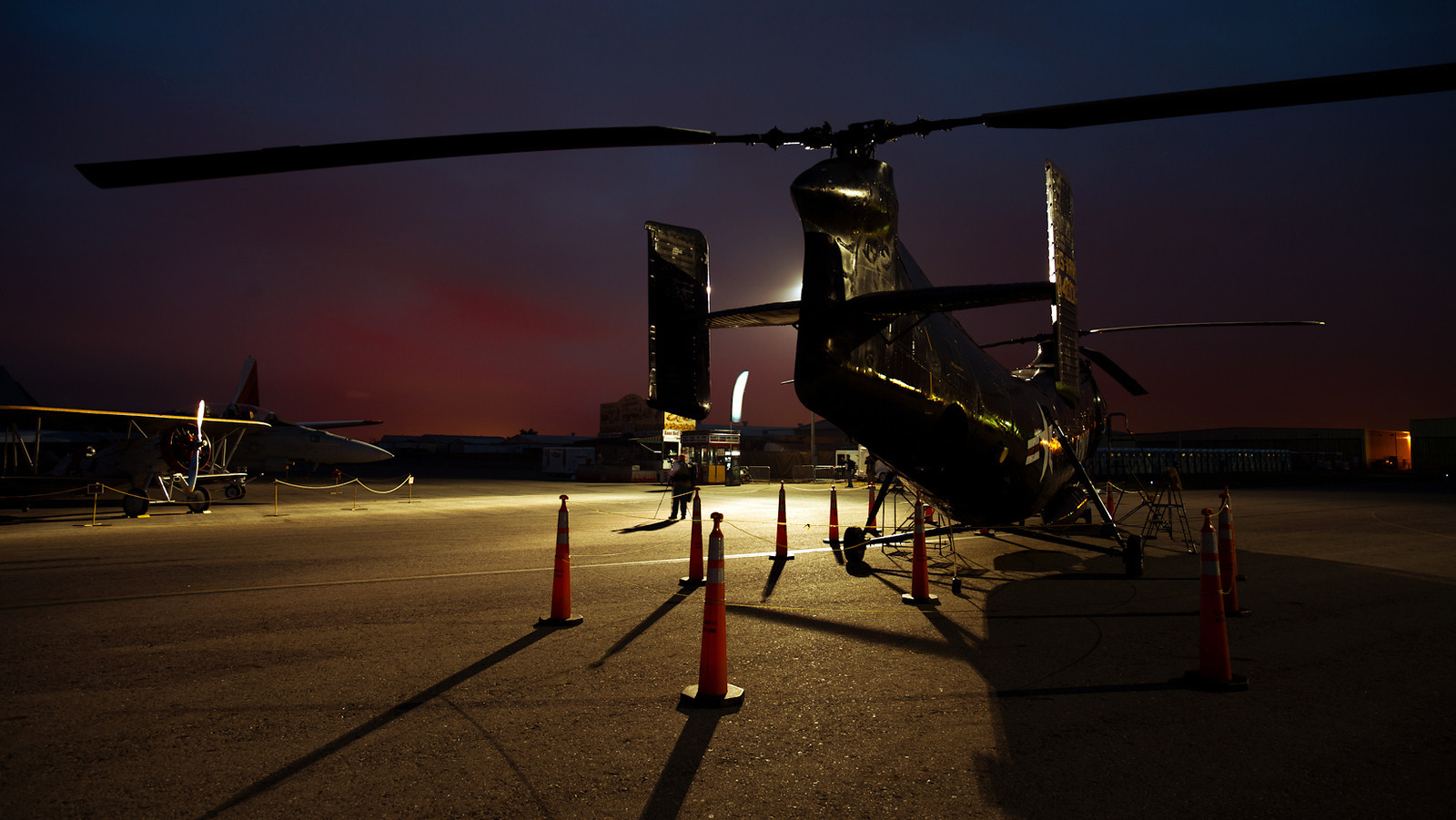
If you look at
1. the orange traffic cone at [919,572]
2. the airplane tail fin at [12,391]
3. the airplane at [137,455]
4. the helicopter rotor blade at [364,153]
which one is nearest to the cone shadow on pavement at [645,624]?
the orange traffic cone at [919,572]

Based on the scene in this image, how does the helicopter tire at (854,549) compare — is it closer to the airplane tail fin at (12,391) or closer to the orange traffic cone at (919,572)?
the orange traffic cone at (919,572)

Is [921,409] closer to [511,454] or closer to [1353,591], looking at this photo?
[1353,591]

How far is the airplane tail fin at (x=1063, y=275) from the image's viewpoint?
8781 millimetres

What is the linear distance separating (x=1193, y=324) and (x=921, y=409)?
758cm

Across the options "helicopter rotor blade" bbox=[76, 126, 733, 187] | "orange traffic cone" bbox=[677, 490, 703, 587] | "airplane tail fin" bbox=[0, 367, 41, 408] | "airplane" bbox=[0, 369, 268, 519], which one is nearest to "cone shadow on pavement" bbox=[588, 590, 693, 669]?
"orange traffic cone" bbox=[677, 490, 703, 587]

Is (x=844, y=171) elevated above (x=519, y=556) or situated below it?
above

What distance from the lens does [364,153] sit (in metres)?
3.85

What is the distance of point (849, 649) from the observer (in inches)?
197

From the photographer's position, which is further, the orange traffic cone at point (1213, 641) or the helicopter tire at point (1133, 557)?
the helicopter tire at point (1133, 557)

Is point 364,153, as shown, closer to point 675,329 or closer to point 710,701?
point 675,329

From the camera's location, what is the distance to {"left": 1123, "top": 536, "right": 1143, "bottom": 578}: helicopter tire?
26.1 ft

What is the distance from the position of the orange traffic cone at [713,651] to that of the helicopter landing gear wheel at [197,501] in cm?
1990

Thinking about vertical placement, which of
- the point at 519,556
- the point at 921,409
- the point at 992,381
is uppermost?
the point at 992,381

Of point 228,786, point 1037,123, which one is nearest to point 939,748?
point 228,786
